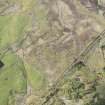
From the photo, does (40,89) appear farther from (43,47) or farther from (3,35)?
(3,35)

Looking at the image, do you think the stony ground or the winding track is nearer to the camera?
the winding track

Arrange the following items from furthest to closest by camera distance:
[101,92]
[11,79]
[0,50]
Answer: [0,50] < [11,79] < [101,92]

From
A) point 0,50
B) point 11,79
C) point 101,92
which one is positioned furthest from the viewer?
point 0,50

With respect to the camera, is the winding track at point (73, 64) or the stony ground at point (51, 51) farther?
the stony ground at point (51, 51)

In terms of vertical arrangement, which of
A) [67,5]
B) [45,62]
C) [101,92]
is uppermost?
[67,5]

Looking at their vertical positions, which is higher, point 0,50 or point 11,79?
point 0,50

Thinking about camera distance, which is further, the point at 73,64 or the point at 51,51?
the point at 51,51

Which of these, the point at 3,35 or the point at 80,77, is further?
the point at 3,35

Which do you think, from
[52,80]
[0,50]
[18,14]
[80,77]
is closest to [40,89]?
[52,80]

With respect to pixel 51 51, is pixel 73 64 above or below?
below
